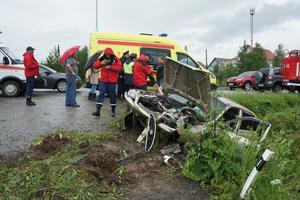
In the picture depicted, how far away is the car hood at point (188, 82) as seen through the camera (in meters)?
7.46

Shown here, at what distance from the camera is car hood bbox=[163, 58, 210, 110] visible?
7.46 meters

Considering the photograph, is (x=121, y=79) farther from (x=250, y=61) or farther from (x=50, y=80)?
(x=250, y=61)

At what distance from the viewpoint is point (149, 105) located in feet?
26.9

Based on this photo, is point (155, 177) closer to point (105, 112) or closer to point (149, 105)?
point (149, 105)

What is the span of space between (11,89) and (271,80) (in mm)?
17432

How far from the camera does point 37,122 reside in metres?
9.40

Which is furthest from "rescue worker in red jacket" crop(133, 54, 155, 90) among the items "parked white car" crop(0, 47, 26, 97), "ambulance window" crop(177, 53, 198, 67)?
"parked white car" crop(0, 47, 26, 97)

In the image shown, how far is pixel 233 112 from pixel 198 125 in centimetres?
79

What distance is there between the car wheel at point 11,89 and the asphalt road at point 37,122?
12.6 feet

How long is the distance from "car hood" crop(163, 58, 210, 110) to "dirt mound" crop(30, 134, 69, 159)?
2372 millimetres

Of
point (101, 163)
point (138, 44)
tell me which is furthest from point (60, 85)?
point (101, 163)

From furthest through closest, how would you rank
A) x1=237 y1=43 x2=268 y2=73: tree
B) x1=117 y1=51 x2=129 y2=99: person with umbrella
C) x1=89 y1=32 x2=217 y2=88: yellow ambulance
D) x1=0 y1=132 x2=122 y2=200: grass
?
1. x1=237 y1=43 x2=268 y2=73: tree
2. x1=89 y1=32 x2=217 y2=88: yellow ambulance
3. x1=117 y1=51 x2=129 y2=99: person with umbrella
4. x1=0 y1=132 x2=122 y2=200: grass

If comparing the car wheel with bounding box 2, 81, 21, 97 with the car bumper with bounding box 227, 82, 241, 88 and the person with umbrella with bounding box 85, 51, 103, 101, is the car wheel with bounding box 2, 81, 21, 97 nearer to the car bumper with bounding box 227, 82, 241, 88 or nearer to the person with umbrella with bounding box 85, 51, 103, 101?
→ the person with umbrella with bounding box 85, 51, 103, 101

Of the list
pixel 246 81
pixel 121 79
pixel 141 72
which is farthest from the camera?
pixel 246 81
